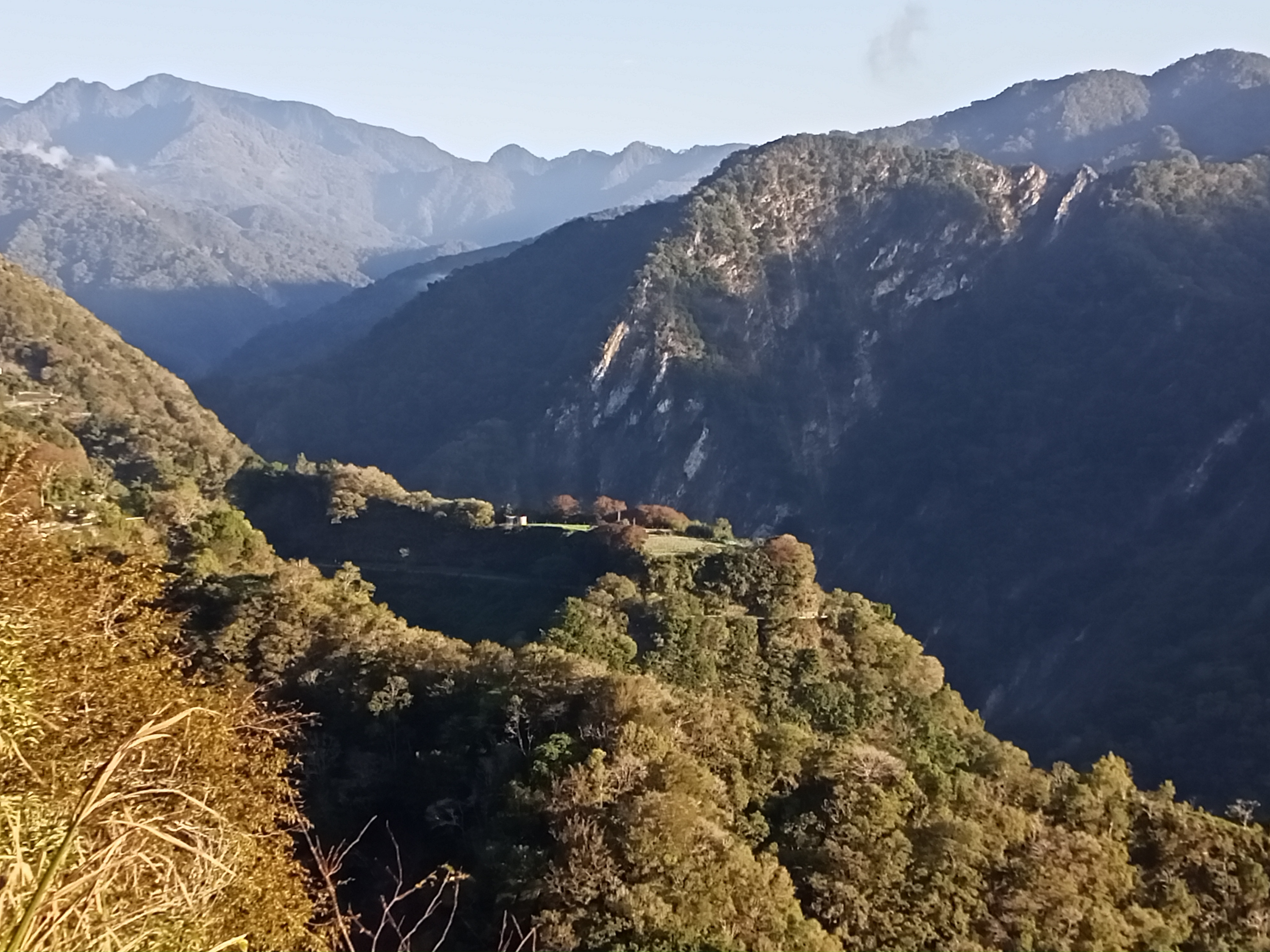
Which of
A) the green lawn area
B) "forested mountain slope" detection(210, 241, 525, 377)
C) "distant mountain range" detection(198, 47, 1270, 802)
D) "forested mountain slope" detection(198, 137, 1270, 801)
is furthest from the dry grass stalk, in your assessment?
"forested mountain slope" detection(210, 241, 525, 377)

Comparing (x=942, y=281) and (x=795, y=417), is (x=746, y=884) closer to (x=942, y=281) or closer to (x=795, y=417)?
(x=795, y=417)

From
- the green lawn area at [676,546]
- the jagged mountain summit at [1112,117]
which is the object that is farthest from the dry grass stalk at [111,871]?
the jagged mountain summit at [1112,117]

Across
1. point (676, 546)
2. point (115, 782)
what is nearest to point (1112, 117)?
point (676, 546)

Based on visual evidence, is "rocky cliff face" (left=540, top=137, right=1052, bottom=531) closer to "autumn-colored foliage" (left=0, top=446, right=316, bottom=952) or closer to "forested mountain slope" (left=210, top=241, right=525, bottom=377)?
"forested mountain slope" (left=210, top=241, right=525, bottom=377)

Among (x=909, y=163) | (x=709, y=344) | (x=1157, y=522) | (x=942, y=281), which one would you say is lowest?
(x=1157, y=522)

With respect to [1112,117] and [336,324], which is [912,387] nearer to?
[336,324]

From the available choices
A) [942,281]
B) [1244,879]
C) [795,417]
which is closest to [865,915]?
[1244,879]

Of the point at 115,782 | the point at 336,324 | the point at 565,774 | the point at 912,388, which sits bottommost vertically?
the point at 336,324
